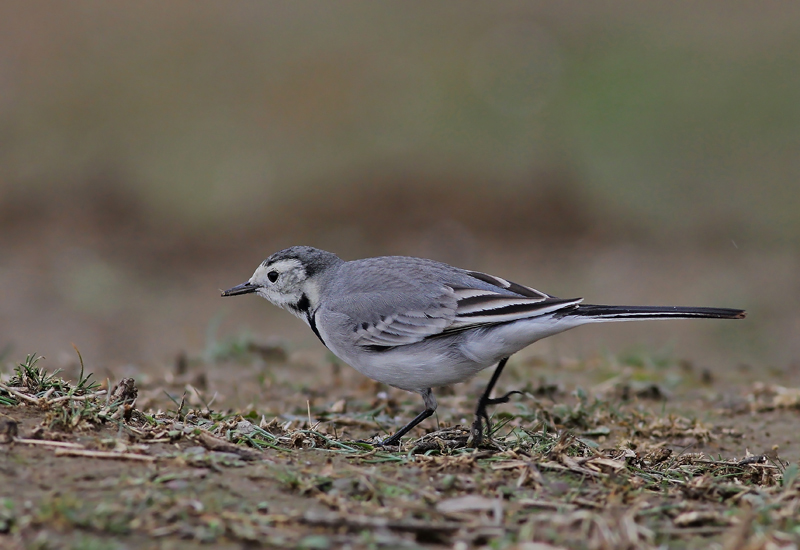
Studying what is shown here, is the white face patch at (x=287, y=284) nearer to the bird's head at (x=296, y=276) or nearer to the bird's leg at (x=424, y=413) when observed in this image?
the bird's head at (x=296, y=276)

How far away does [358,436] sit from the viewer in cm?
617

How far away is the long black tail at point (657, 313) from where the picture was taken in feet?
16.4

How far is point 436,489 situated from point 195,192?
37.9 feet

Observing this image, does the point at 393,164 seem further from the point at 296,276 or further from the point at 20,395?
the point at 20,395

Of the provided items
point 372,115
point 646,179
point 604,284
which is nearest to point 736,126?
point 646,179

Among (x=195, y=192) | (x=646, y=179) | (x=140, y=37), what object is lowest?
(x=195, y=192)

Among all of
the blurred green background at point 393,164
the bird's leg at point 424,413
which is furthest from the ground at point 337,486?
the blurred green background at point 393,164

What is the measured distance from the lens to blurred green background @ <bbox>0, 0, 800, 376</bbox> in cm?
1266

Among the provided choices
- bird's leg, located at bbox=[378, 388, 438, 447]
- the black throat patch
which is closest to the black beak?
the black throat patch

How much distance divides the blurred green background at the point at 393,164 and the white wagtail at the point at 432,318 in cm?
461

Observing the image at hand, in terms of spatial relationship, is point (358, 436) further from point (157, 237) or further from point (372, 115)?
point (372, 115)

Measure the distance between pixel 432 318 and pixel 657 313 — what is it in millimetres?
1436

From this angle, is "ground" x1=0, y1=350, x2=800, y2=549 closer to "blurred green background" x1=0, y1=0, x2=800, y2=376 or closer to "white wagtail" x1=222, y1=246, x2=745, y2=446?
"white wagtail" x1=222, y1=246, x2=745, y2=446

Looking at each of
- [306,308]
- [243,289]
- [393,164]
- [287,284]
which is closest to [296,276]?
[287,284]
